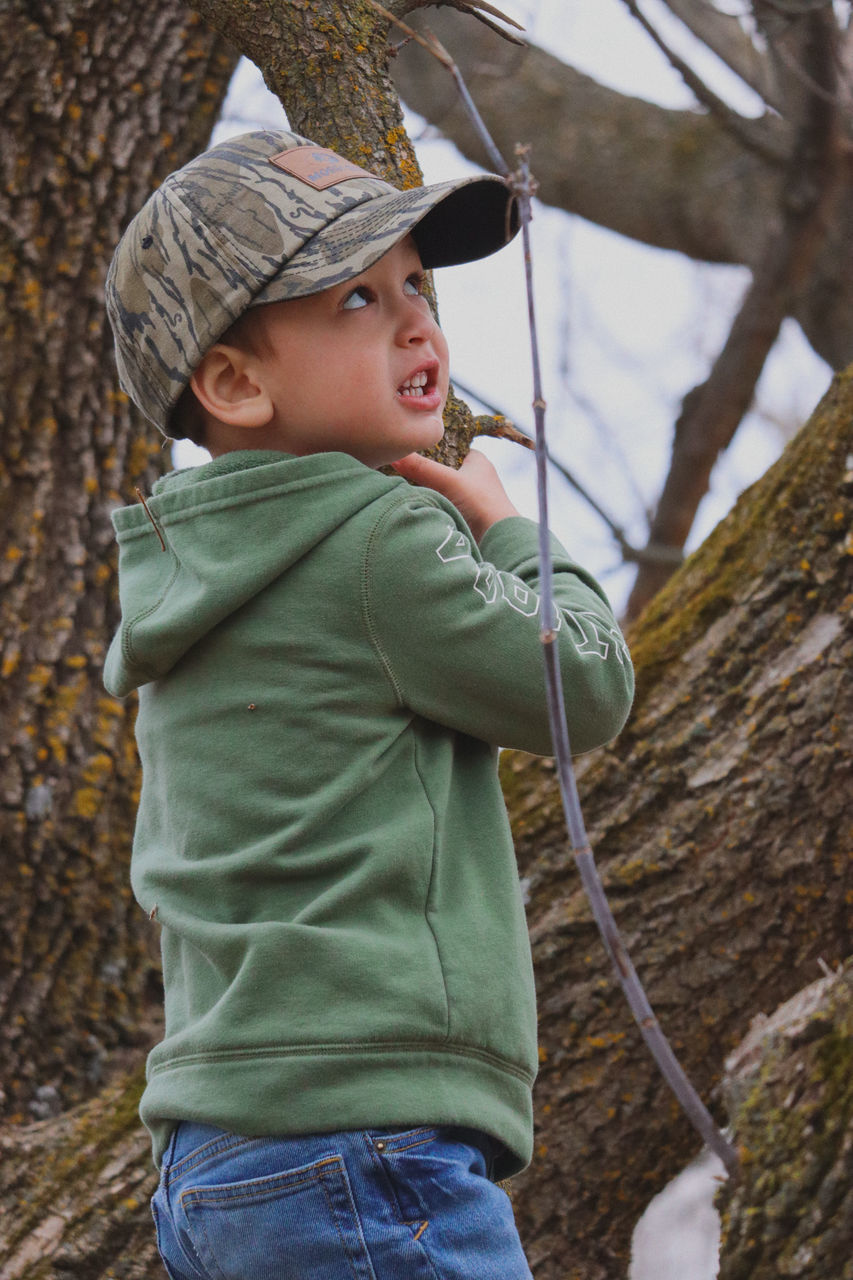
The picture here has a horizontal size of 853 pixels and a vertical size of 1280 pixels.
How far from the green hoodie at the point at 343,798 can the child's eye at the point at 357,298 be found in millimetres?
161

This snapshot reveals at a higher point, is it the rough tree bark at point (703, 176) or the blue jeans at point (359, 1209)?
the rough tree bark at point (703, 176)

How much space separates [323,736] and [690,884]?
84 cm

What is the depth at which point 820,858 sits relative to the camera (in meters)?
1.84

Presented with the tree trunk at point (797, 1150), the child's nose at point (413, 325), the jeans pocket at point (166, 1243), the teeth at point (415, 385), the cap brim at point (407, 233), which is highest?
the cap brim at point (407, 233)

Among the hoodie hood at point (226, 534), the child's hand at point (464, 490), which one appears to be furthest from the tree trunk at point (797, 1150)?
the hoodie hood at point (226, 534)

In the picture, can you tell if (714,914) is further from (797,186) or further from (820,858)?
(797,186)

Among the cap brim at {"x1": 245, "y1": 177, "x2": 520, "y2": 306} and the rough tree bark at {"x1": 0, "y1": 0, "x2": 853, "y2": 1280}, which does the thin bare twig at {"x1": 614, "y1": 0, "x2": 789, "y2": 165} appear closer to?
the rough tree bark at {"x1": 0, "y1": 0, "x2": 853, "y2": 1280}

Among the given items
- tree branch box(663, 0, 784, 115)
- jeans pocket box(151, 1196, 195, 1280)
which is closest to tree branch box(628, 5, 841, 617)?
tree branch box(663, 0, 784, 115)

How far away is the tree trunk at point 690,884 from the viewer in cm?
185

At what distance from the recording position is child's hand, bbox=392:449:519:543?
1428 millimetres

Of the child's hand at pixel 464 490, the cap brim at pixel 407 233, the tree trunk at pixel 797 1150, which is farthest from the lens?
the tree trunk at pixel 797 1150

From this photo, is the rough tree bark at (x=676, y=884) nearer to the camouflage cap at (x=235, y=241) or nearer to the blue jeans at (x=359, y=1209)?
the camouflage cap at (x=235, y=241)

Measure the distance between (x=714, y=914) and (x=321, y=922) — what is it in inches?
33.6

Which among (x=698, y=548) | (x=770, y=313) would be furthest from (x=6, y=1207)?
(x=770, y=313)
